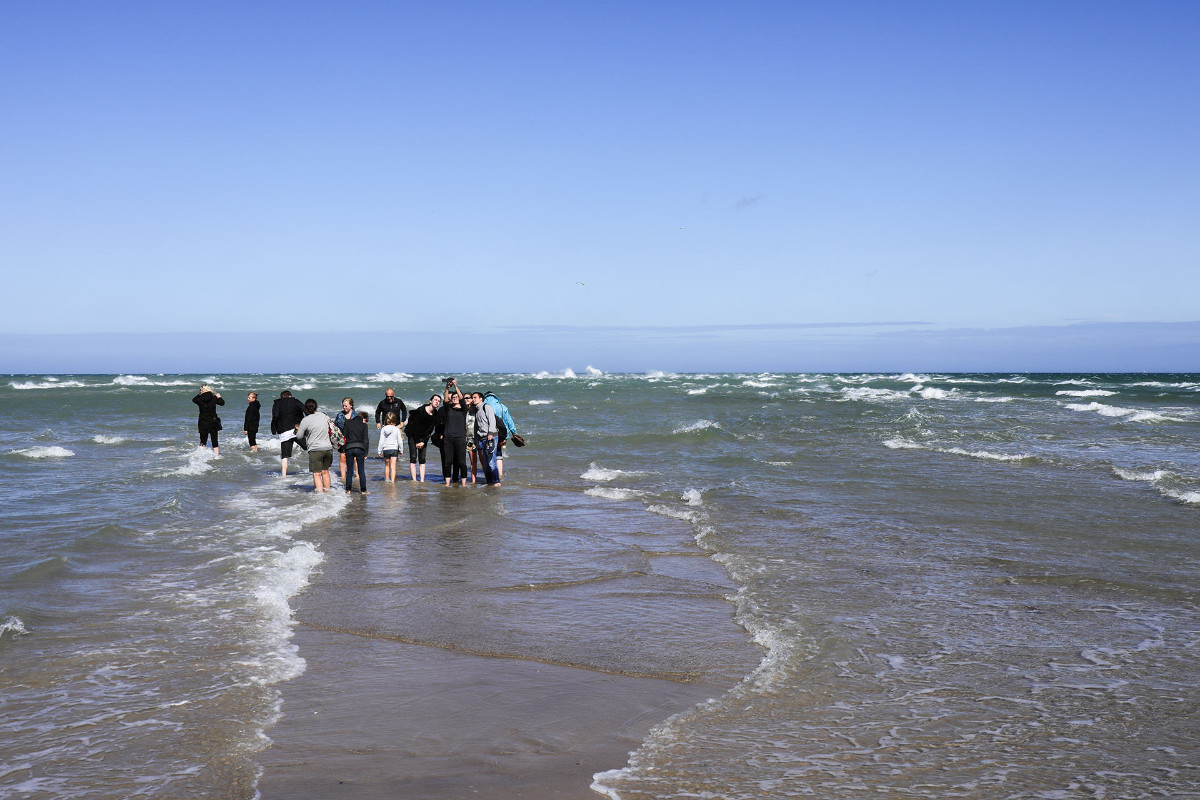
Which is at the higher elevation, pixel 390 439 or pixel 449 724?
pixel 390 439

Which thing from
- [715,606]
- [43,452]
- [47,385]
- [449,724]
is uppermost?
[47,385]

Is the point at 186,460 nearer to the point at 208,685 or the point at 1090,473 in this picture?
the point at 208,685

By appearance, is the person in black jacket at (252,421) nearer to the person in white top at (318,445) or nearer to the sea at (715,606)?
the sea at (715,606)

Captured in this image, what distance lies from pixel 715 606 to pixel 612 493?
6960 millimetres

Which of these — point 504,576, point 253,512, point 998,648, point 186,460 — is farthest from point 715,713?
point 186,460

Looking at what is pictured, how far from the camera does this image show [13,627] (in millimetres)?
6043

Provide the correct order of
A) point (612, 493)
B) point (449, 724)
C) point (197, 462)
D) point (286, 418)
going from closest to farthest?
point (449, 724), point (612, 493), point (286, 418), point (197, 462)

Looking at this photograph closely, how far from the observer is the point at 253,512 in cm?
1168

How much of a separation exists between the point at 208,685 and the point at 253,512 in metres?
7.11

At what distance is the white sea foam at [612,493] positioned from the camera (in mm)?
13531

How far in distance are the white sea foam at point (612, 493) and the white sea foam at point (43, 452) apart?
12168 millimetres

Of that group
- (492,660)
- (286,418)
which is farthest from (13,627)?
(286,418)

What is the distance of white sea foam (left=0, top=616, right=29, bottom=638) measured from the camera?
5.97 meters

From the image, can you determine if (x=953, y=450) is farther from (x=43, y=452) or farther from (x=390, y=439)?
(x=43, y=452)
